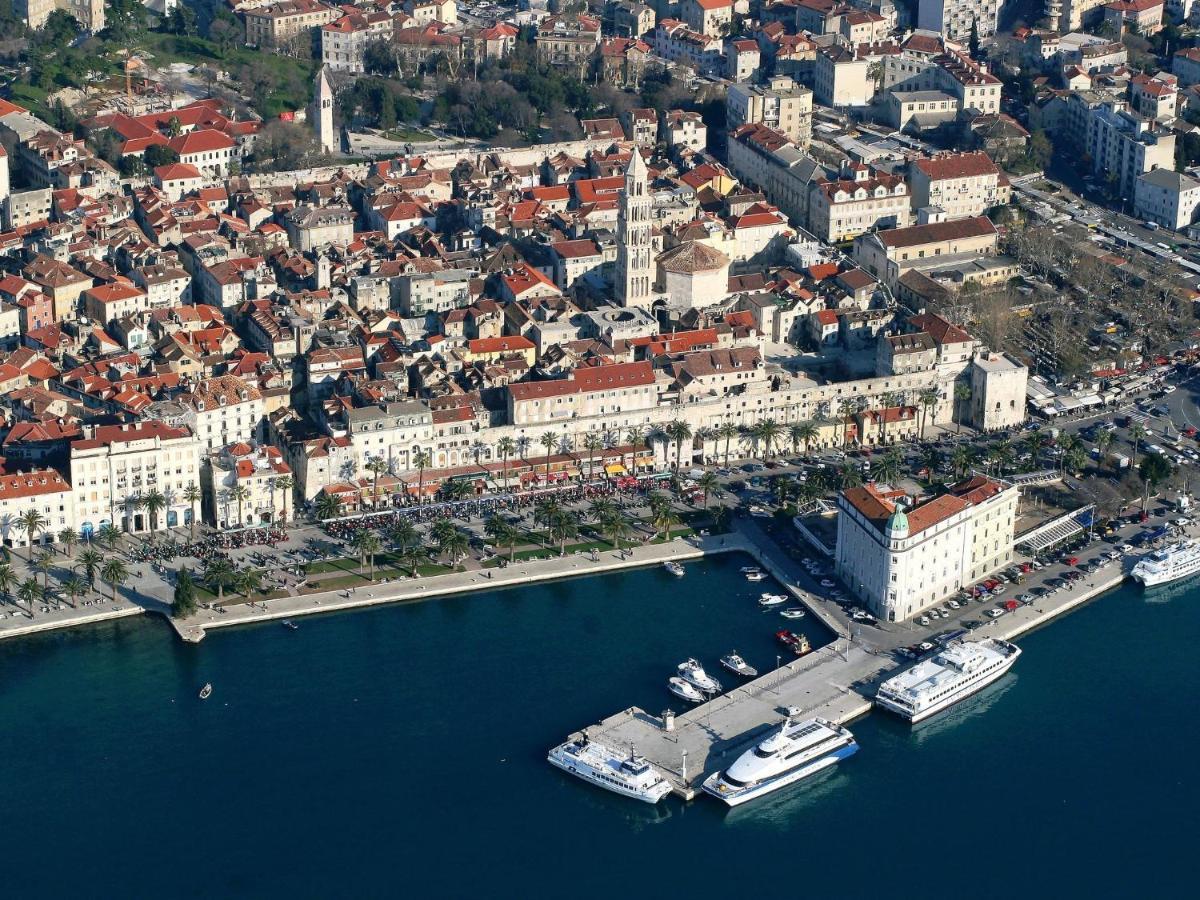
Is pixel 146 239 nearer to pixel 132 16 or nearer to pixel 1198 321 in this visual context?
pixel 132 16

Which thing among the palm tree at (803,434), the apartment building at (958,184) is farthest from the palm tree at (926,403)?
the apartment building at (958,184)

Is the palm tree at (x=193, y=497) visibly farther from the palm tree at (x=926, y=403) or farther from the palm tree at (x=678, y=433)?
the palm tree at (x=926, y=403)

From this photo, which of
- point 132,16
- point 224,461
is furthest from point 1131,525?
point 132,16

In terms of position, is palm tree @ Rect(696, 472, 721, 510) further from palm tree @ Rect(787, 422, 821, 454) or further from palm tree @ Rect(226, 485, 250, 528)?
palm tree @ Rect(226, 485, 250, 528)

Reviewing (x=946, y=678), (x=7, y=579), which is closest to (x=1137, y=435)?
(x=946, y=678)

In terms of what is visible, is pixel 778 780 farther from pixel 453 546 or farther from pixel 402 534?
pixel 402 534
